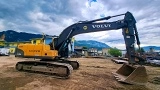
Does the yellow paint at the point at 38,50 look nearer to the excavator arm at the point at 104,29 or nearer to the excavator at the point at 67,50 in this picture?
the excavator at the point at 67,50

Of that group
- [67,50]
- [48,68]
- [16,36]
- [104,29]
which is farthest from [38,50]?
[16,36]

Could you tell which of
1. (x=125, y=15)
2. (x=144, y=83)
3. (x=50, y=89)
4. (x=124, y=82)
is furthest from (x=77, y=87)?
(x=125, y=15)

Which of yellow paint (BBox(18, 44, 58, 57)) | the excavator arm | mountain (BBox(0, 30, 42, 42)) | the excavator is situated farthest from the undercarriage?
mountain (BBox(0, 30, 42, 42))

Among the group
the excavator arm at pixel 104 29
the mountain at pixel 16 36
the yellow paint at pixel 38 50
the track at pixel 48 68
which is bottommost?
the track at pixel 48 68

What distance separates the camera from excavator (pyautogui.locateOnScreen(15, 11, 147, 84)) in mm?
8312

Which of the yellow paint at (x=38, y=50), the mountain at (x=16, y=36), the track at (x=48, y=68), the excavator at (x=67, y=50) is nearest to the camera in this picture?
the excavator at (x=67, y=50)

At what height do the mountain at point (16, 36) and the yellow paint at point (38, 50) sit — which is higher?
the mountain at point (16, 36)

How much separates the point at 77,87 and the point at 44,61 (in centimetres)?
→ 404

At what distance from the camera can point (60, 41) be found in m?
10.7

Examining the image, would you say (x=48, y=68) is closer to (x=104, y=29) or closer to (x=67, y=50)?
(x=67, y=50)

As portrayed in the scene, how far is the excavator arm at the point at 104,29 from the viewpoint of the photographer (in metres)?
8.56

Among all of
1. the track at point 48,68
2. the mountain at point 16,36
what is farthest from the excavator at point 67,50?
the mountain at point 16,36

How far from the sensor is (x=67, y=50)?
1131 cm

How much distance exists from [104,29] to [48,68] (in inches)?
167
